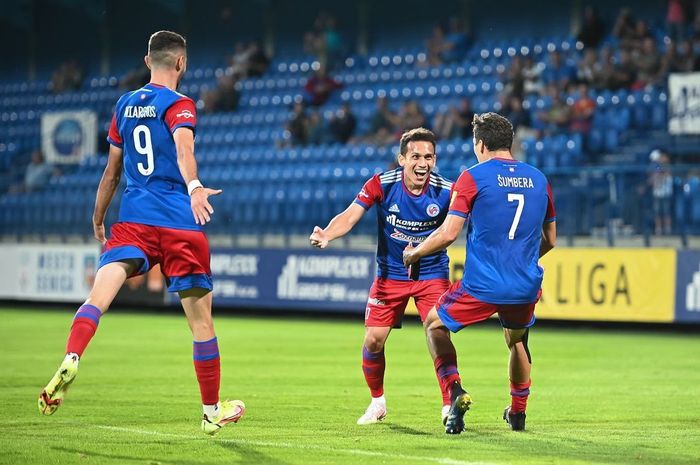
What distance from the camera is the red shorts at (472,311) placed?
7965 millimetres

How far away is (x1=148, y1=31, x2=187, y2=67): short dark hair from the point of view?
764 centimetres

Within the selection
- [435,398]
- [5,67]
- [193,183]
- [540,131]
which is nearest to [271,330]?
[540,131]

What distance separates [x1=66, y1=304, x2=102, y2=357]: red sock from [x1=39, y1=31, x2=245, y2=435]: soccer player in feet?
0.15

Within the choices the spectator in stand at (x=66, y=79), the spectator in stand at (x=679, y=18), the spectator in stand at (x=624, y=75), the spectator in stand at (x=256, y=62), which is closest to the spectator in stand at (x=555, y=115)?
the spectator in stand at (x=624, y=75)

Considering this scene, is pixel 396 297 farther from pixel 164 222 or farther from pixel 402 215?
pixel 164 222

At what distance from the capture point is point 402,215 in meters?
8.98

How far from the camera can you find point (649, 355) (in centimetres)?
1505

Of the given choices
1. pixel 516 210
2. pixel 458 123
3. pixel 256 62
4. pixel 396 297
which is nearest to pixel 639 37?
pixel 458 123

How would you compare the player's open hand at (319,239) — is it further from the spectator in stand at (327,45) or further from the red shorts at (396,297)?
the spectator in stand at (327,45)

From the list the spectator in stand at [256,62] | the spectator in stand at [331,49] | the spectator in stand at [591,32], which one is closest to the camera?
the spectator in stand at [591,32]

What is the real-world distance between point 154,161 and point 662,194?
482 inches

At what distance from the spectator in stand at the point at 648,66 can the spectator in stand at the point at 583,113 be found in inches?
35.9

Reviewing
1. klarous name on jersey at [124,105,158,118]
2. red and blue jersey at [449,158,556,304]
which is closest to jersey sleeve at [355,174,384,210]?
red and blue jersey at [449,158,556,304]

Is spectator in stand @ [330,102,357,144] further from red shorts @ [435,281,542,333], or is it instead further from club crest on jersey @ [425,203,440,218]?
red shorts @ [435,281,542,333]
